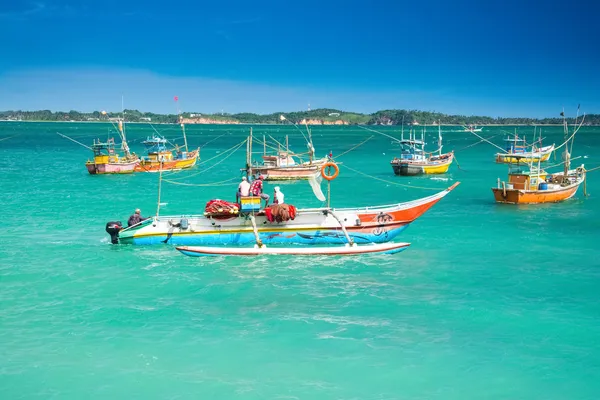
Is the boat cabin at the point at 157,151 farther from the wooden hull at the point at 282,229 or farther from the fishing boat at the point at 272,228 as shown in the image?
the fishing boat at the point at 272,228

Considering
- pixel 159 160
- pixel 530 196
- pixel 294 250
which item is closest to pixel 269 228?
pixel 294 250

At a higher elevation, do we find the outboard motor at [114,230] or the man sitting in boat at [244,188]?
the man sitting in boat at [244,188]

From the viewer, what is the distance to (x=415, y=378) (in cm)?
1334

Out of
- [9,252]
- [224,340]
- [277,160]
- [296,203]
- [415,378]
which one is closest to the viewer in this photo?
[415,378]

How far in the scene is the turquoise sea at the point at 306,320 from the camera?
13211mm

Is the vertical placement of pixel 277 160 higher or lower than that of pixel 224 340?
higher

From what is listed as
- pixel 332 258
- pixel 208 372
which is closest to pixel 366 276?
pixel 332 258

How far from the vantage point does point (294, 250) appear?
22547mm

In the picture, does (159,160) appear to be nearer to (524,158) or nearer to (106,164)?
(106,164)

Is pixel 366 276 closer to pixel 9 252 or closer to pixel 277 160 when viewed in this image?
pixel 9 252

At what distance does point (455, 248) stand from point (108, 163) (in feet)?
143

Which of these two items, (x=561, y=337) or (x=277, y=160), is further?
(x=277, y=160)

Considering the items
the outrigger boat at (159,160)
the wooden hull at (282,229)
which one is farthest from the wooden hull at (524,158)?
the outrigger boat at (159,160)

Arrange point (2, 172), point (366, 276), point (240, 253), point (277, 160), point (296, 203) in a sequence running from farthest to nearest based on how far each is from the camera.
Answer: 1. point (2, 172)
2. point (277, 160)
3. point (296, 203)
4. point (240, 253)
5. point (366, 276)
